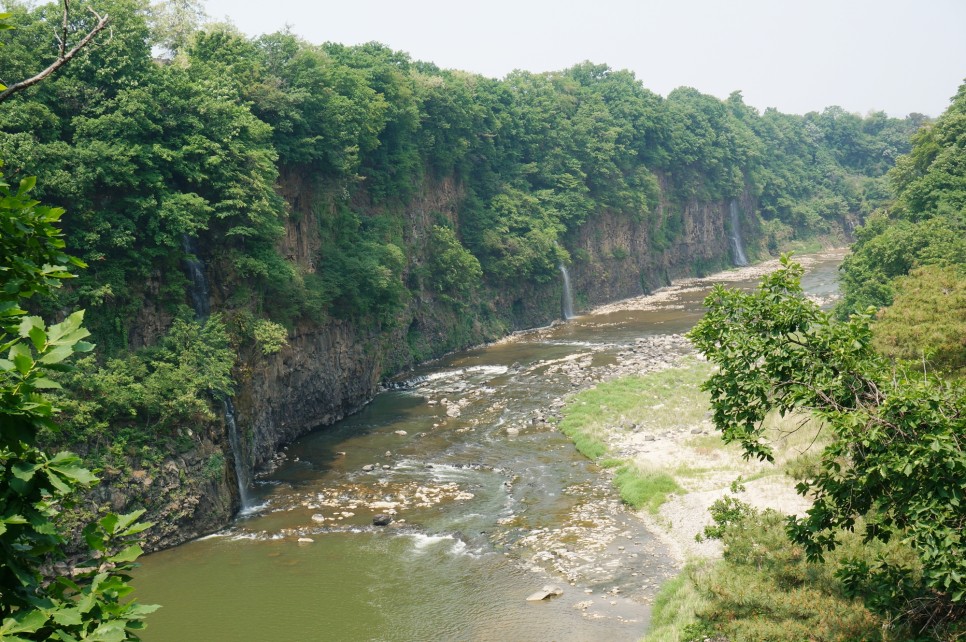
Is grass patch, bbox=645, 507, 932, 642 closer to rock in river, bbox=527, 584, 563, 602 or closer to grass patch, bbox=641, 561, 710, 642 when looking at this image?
grass patch, bbox=641, 561, 710, 642

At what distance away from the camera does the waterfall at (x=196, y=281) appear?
27.2 meters

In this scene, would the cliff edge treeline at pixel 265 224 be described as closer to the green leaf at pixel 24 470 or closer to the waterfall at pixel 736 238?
the green leaf at pixel 24 470

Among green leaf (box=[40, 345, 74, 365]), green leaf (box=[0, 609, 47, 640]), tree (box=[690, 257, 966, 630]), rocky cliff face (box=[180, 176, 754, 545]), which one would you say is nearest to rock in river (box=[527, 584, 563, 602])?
tree (box=[690, 257, 966, 630])

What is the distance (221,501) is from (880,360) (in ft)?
63.1

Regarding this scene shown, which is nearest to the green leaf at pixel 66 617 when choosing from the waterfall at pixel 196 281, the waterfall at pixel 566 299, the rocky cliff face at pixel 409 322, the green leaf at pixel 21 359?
the green leaf at pixel 21 359

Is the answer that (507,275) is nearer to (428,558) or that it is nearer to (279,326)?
(279,326)

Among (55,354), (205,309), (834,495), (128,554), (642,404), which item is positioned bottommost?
(642,404)

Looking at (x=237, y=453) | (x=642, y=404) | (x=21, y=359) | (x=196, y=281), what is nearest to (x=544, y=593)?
(x=237, y=453)

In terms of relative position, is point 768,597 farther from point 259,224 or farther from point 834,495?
point 259,224

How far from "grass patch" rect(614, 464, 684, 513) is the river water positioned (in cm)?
57

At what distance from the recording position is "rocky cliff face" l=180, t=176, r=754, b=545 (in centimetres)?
2914

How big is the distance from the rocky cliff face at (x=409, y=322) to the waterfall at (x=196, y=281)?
2530 millimetres

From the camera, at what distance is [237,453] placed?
2600 cm

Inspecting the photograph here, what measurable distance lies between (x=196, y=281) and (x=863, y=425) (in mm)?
22941
